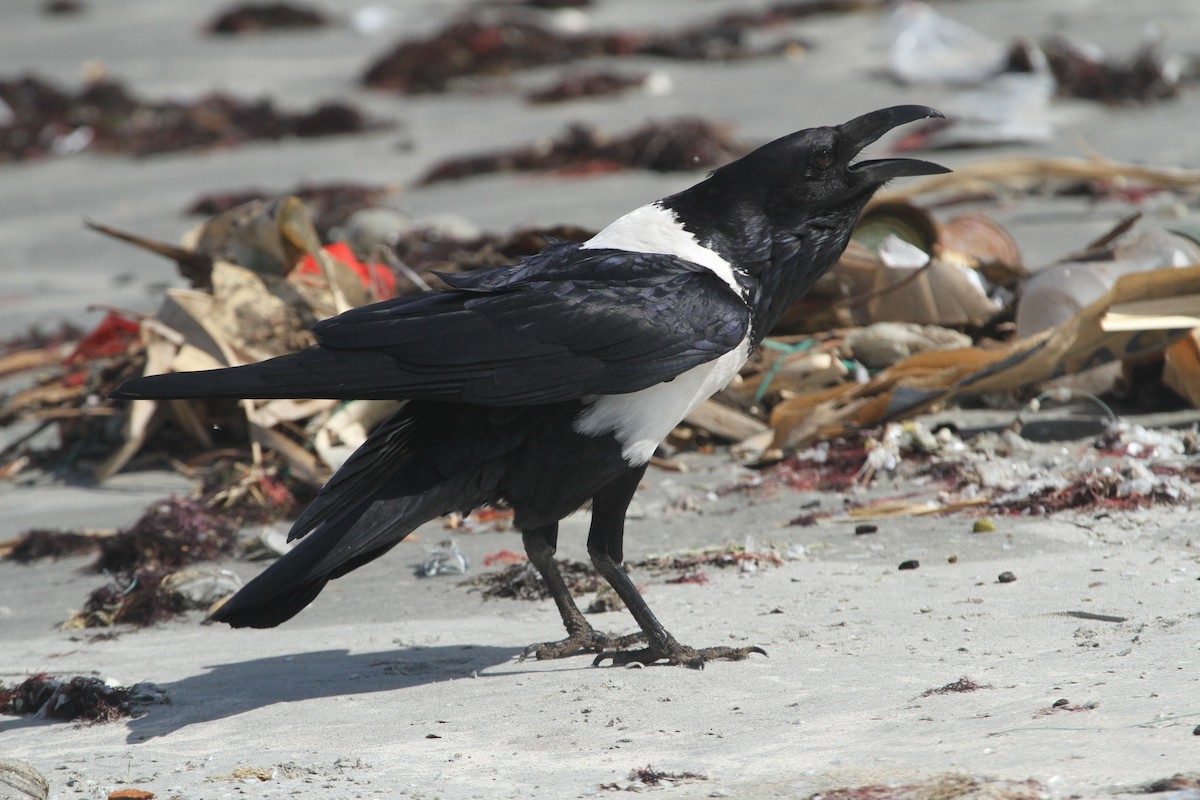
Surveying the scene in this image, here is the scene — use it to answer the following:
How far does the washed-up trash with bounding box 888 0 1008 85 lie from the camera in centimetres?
1240

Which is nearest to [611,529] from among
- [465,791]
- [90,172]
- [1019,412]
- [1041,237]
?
[465,791]

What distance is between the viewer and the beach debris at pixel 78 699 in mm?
3623

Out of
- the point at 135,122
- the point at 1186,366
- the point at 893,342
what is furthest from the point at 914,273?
the point at 135,122

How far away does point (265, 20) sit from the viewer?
19781 mm

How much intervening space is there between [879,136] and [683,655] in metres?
1.50

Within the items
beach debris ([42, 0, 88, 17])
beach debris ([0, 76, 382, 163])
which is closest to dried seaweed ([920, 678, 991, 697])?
beach debris ([0, 76, 382, 163])

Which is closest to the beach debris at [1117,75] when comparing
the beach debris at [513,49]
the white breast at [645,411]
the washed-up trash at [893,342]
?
the beach debris at [513,49]

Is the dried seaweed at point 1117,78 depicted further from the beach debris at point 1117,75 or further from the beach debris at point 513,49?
the beach debris at point 513,49

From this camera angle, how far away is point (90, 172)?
14.1m

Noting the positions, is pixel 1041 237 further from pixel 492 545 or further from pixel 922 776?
pixel 922 776

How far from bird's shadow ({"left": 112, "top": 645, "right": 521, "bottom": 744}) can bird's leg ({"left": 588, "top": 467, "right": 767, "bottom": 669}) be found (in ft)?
1.21

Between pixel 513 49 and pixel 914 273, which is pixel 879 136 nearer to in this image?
pixel 914 273

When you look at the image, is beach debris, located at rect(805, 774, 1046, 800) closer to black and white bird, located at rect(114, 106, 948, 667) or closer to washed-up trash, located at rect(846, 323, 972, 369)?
black and white bird, located at rect(114, 106, 948, 667)

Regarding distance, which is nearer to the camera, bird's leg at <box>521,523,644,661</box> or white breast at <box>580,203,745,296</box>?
white breast at <box>580,203,745,296</box>
